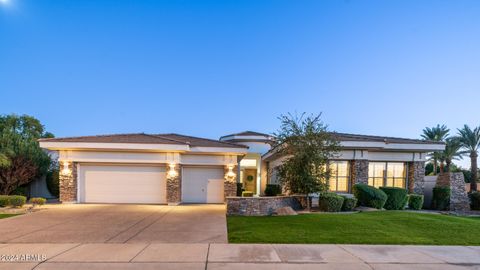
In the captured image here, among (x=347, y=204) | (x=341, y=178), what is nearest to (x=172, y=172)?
(x=347, y=204)

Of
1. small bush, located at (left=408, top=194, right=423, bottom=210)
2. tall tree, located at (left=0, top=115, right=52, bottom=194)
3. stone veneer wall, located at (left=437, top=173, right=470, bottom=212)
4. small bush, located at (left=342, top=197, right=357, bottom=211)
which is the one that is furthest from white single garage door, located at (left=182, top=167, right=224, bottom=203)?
stone veneer wall, located at (left=437, top=173, right=470, bottom=212)

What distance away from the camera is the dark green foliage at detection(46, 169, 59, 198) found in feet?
52.9

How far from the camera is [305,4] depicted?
647 inches

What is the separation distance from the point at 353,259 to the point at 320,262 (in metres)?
0.81

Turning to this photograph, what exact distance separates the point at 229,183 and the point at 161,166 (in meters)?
3.98

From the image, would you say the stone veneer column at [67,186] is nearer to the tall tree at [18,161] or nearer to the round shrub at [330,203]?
the tall tree at [18,161]

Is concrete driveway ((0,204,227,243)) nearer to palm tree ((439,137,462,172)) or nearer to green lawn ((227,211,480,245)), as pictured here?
green lawn ((227,211,480,245))


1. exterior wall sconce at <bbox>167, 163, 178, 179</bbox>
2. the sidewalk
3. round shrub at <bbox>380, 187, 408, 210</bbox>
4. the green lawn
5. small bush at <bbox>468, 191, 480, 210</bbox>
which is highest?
exterior wall sconce at <bbox>167, 163, 178, 179</bbox>

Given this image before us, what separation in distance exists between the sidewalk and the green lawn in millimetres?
555

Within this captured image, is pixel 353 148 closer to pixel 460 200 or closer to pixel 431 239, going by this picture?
pixel 460 200

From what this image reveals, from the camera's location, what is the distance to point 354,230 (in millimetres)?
8039

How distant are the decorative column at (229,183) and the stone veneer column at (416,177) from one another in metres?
11.5

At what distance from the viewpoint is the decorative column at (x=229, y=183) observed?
14766mm

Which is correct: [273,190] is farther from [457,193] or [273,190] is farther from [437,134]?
[437,134]
